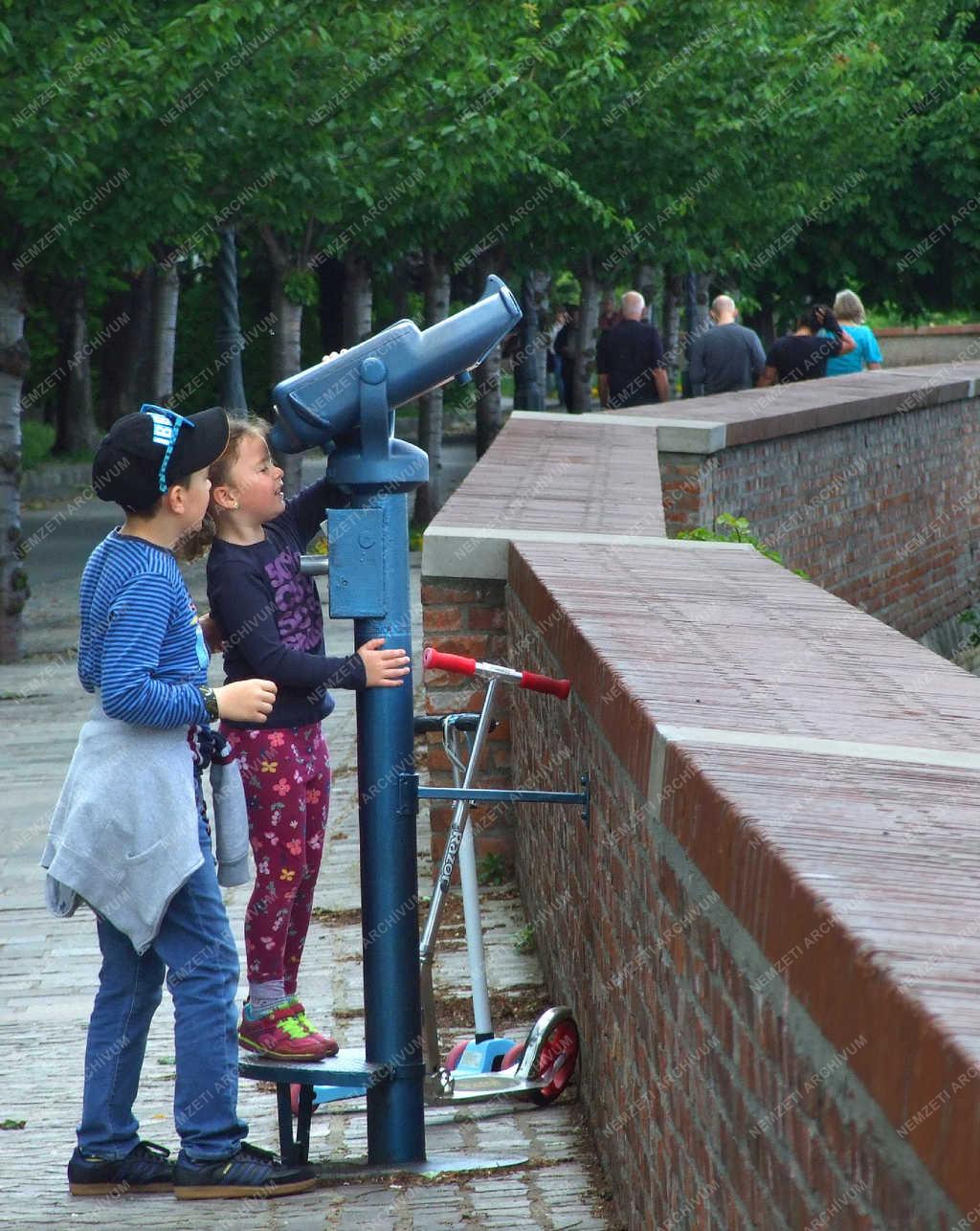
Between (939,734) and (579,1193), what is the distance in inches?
57.0

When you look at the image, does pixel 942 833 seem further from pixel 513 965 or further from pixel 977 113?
pixel 977 113

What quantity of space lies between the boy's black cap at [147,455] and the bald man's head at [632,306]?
53.7 feet

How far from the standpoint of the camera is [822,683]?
3.26 meters

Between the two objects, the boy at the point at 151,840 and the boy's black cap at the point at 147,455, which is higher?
the boy's black cap at the point at 147,455

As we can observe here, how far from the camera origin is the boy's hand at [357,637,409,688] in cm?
395

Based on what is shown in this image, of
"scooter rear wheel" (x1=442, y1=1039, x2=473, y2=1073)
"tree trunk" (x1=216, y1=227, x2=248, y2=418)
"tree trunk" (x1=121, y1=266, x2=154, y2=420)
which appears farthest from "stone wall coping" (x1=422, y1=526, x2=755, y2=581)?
"tree trunk" (x1=121, y1=266, x2=154, y2=420)

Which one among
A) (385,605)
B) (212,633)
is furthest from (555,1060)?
(212,633)

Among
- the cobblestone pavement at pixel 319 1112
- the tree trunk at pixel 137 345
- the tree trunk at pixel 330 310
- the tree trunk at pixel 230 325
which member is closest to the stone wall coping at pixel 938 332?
the tree trunk at pixel 330 310

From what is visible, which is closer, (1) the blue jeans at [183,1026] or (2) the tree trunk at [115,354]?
(1) the blue jeans at [183,1026]

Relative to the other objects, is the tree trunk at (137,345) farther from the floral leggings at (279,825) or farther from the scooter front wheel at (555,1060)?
the scooter front wheel at (555,1060)

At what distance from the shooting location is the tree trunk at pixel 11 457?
13023mm

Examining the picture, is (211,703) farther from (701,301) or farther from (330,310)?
(330,310)

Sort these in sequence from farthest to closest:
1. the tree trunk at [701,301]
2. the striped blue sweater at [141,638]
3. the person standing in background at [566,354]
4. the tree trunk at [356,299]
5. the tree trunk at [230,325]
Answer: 1. the person standing in background at [566,354]
2. the tree trunk at [701,301]
3. the tree trunk at [356,299]
4. the tree trunk at [230,325]
5. the striped blue sweater at [141,638]

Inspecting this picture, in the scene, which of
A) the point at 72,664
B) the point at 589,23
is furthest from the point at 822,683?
the point at 589,23
